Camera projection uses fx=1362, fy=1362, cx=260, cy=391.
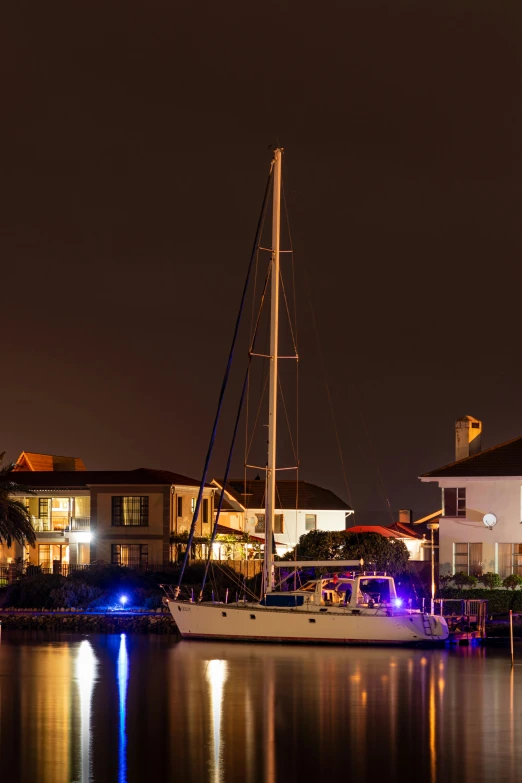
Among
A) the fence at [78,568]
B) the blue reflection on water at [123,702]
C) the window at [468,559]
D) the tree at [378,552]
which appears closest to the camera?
the blue reflection on water at [123,702]

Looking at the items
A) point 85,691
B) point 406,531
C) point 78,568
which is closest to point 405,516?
point 406,531

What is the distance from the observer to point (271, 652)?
47.8 m

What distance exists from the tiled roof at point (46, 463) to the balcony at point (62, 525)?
1252cm

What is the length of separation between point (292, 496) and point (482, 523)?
3981 centimetres

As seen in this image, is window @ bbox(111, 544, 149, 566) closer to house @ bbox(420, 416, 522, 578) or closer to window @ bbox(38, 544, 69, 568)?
window @ bbox(38, 544, 69, 568)

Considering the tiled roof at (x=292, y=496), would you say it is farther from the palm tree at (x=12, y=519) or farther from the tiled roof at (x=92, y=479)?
the palm tree at (x=12, y=519)

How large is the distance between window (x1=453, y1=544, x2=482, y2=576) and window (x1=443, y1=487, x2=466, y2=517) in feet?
5.00

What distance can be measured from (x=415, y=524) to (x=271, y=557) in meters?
70.3

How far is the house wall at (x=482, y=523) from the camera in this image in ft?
203

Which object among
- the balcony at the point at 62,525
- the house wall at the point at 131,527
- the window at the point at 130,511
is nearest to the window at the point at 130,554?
the house wall at the point at 131,527

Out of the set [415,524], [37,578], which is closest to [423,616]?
[37,578]

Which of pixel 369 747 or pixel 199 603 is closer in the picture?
pixel 369 747

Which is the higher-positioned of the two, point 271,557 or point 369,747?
point 271,557

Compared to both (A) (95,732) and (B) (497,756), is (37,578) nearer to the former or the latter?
(A) (95,732)
